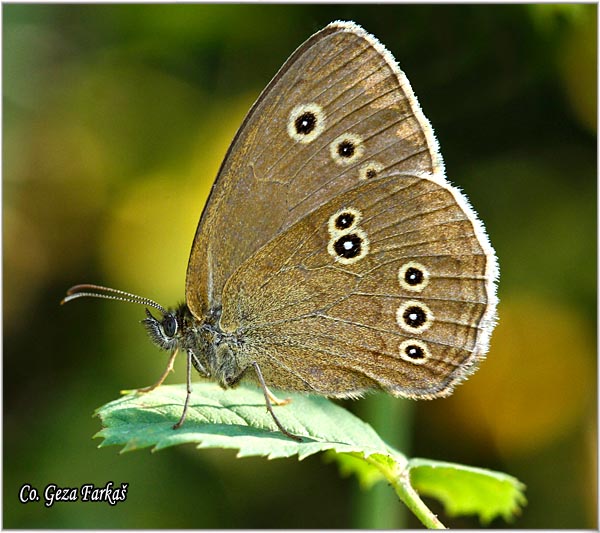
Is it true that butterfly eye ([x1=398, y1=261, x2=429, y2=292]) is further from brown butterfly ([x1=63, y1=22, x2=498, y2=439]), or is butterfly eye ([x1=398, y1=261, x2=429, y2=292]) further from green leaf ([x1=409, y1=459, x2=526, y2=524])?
green leaf ([x1=409, y1=459, x2=526, y2=524])

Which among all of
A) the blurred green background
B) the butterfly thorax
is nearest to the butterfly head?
the butterfly thorax

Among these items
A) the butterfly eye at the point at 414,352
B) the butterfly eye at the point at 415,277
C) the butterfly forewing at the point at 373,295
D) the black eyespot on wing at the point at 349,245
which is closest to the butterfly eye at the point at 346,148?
the butterfly forewing at the point at 373,295

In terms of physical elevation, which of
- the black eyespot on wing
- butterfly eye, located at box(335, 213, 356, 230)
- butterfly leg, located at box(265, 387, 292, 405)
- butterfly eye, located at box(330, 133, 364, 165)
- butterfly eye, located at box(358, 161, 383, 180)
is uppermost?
butterfly eye, located at box(330, 133, 364, 165)

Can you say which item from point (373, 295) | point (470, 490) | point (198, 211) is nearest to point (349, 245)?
point (373, 295)

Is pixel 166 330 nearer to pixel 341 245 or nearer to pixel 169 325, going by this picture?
pixel 169 325

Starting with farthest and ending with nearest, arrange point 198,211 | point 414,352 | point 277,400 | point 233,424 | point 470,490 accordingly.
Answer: point 198,211
point 470,490
point 277,400
point 414,352
point 233,424

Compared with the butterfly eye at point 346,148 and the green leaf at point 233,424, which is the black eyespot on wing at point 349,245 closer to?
the butterfly eye at point 346,148

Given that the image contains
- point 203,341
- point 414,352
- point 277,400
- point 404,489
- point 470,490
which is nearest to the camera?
point 404,489

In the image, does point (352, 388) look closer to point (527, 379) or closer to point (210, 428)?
point (210, 428)
